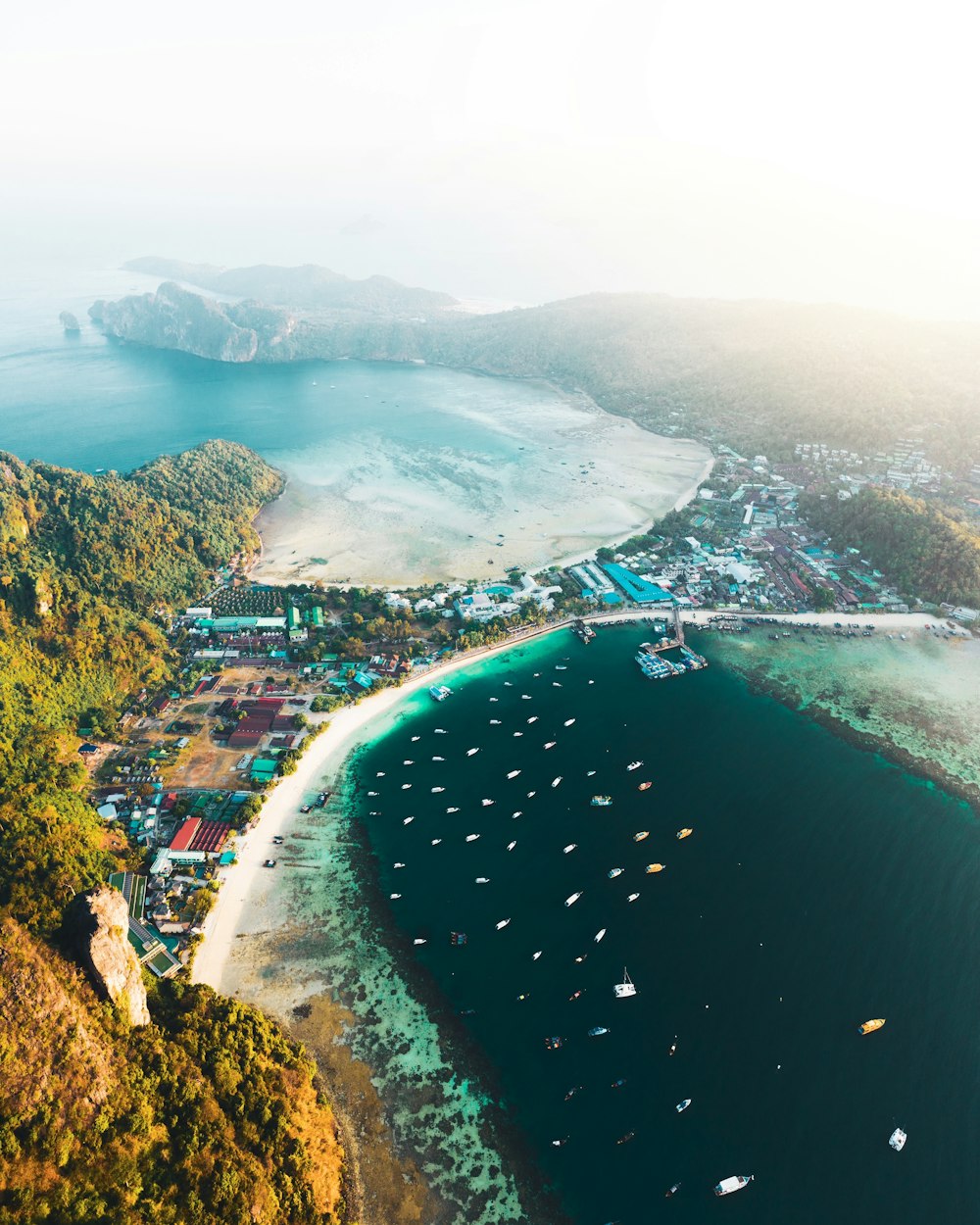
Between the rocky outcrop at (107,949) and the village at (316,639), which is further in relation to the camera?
the village at (316,639)

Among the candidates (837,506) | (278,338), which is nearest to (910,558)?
(837,506)

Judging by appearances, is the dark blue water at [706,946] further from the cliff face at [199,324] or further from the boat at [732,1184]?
the cliff face at [199,324]

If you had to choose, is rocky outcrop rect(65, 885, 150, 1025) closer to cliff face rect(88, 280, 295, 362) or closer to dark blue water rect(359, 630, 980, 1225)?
Answer: dark blue water rect(359, 630, 980, 1225)

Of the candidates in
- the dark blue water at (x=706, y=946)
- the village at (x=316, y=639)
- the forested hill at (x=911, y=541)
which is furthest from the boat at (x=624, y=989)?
the forested hill at (x=911, y=541)

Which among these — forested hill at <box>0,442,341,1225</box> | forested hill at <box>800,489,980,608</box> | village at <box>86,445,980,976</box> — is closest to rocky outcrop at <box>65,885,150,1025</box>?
forested hill at <box>0,442,341,1225</box>

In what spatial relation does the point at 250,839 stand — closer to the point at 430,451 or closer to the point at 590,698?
the point at 590,698
